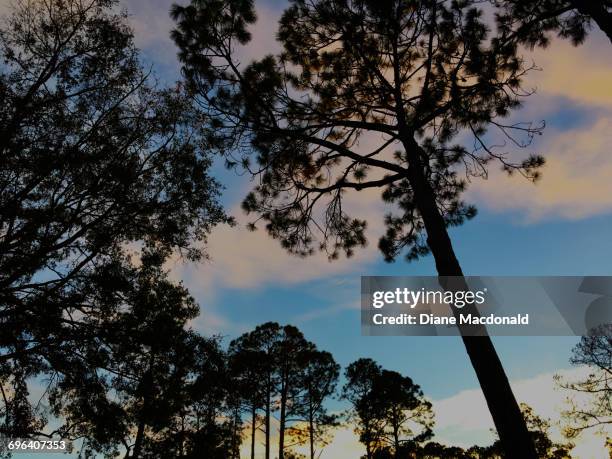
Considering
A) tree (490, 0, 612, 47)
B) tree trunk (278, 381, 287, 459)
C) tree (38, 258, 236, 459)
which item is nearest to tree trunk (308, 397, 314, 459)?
tree trunk (278, 381, 287, 459)

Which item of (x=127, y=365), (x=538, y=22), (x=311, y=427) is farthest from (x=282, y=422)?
(x=538, y=22)

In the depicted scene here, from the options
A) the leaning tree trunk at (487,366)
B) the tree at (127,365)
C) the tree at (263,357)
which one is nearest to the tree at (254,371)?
the tree at (263,357)

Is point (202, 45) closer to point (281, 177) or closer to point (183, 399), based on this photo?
point (281, 177)

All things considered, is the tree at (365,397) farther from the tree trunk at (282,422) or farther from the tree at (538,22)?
the tree at (538,22)

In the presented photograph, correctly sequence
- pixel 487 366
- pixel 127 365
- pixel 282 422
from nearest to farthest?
pixel 487 366, pixel 127 365, pixel 282 422

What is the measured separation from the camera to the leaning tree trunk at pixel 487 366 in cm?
418

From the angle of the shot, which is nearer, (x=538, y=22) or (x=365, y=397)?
(x=538, y=22)

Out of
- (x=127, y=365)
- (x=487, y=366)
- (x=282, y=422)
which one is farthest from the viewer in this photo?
(x=282, y=422)

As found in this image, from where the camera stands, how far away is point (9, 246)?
22.5 feet

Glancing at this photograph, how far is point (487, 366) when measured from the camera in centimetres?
468

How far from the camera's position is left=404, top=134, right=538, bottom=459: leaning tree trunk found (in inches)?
165

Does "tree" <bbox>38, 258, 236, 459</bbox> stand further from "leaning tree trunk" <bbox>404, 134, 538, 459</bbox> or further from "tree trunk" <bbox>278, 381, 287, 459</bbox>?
"tree trunk" <bbox>278, 381, 287, 459</bbox>

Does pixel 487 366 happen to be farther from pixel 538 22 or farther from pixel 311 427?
pixel 311 427

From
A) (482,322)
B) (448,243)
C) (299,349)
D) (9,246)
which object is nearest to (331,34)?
(448,243)
